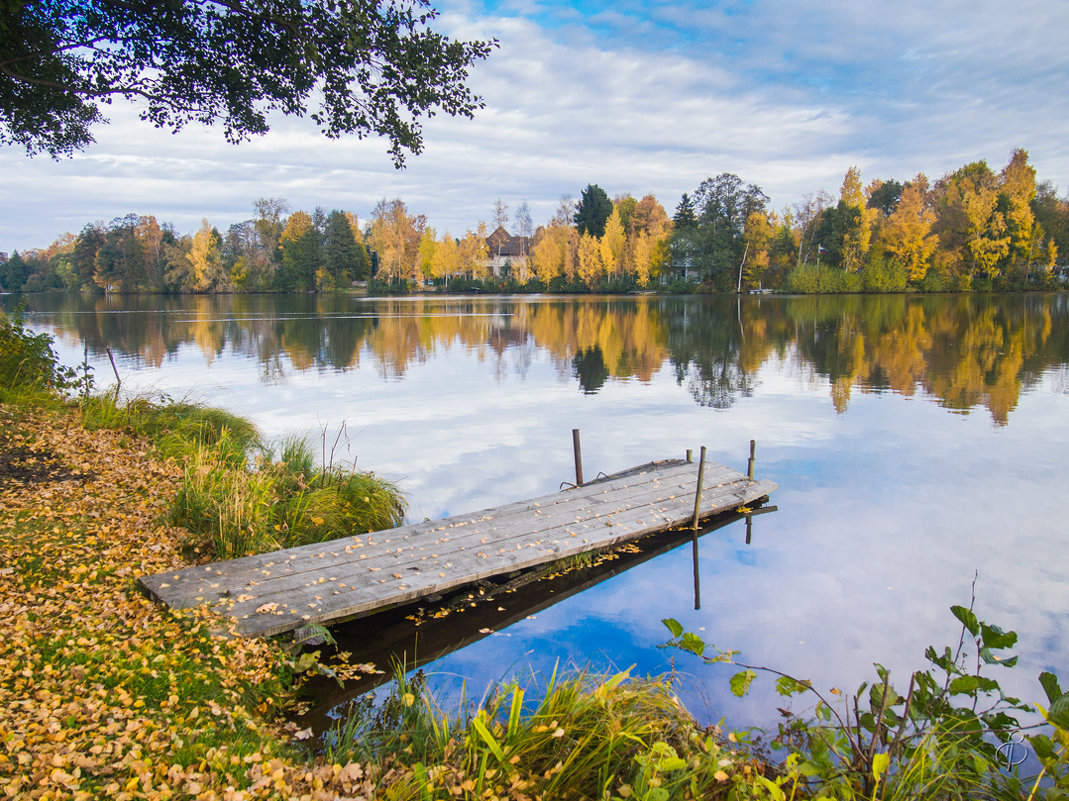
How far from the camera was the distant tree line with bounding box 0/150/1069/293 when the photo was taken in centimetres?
6309

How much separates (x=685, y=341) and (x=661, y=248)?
4525cm

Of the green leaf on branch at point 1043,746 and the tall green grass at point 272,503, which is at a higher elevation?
the green leaf on branch at point 1043,746

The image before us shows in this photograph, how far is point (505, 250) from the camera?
98750 mm

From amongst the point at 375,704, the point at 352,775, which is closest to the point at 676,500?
the point at 375,704

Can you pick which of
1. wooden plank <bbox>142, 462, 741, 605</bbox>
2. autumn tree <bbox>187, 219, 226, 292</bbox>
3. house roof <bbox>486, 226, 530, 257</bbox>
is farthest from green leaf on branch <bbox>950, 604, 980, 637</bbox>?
house roof <bbox>486, 226, 530, 257</bbox>

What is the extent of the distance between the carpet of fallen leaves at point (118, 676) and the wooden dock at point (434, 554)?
0.37 metres

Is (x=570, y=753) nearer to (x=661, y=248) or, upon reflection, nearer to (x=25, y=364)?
(x=25, y=364)

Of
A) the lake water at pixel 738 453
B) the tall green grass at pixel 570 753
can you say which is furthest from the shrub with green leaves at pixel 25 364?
the tall green grass at pixel 570 753

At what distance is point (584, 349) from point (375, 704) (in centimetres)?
2471

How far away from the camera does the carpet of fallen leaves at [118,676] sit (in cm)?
316

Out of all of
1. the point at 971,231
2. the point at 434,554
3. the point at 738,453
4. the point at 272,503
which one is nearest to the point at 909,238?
the point at 971,231

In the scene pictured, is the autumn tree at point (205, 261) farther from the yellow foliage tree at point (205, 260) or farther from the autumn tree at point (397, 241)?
the autumn tree at point (397, 241)

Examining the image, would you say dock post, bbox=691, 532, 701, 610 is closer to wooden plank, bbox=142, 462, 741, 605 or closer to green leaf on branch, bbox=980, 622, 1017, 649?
wooden plank, bbox=142, 462, 741, 605

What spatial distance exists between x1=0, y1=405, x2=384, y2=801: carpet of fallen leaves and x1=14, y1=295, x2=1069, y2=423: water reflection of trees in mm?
14331
